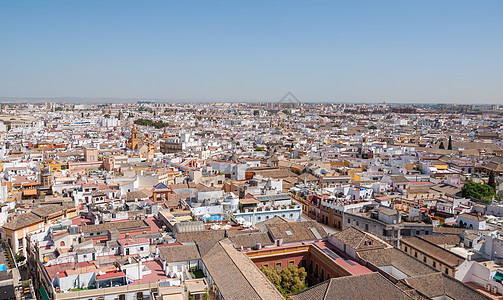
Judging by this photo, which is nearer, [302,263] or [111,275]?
[111,275]

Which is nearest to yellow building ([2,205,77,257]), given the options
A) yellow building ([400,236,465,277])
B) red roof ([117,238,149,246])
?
red roof ([117,238,149,246])

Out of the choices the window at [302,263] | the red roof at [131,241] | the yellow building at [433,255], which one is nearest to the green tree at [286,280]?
the window at [302,263]

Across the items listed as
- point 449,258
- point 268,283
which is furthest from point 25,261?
point 449,258

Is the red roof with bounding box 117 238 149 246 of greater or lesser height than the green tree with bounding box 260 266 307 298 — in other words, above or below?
above

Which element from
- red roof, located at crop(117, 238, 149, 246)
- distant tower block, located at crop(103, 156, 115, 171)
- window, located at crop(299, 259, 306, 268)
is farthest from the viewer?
distant tower block, located at crop(103, 156, 115, 171)

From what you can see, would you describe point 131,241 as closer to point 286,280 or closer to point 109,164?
point 286,280

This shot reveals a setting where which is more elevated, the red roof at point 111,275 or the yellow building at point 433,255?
the red roof at point 111,275

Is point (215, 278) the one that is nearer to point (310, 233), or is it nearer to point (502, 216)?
point (310, 233)

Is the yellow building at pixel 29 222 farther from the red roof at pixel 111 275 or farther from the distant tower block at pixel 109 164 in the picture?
the distant tower block at pixel 109 164

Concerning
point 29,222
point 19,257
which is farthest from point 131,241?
point 29,222

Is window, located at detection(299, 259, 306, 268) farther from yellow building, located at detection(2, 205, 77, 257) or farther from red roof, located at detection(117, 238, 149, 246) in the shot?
yellow building, located at detection(2, 205, 77, 257)

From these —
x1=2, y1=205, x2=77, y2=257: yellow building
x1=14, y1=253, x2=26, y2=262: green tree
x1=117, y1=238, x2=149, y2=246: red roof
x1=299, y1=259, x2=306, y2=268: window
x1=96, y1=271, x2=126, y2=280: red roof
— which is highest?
x1=117, y1=238, x2=149, y2=246: red roof
